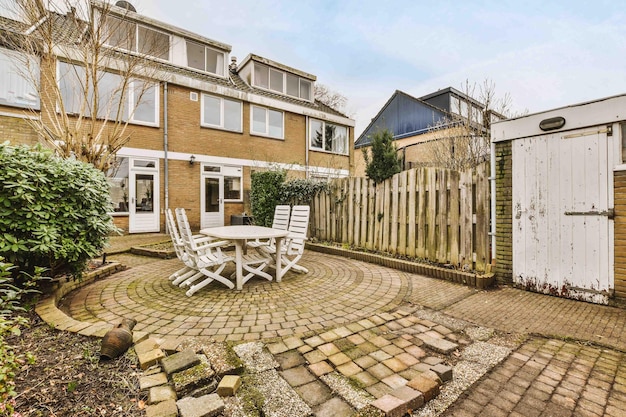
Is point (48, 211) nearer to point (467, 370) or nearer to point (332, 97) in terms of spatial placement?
point (467, 370)

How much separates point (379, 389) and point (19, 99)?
39.6 ft

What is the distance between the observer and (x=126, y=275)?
4969 millimetres

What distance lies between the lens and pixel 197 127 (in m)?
11.5

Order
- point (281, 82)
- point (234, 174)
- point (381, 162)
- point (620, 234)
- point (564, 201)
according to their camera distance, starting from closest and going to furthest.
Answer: point (620, 234) < point (564, 201) < point (381, 162) < point (234, 174) < point (281, 82)

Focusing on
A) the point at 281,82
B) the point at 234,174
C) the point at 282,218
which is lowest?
A: the point at 282,218

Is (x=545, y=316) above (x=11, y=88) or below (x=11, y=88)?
below

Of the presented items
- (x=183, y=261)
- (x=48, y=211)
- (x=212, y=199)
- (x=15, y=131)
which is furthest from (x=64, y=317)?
(x=212, y=199)

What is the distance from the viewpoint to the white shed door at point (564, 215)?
3619mm

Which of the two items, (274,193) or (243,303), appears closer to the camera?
(243,303)

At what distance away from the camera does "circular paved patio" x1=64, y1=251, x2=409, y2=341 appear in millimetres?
2943

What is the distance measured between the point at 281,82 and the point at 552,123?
13634mm

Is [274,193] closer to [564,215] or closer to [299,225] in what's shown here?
[299,225]

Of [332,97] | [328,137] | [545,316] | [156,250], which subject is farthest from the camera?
[332,97]

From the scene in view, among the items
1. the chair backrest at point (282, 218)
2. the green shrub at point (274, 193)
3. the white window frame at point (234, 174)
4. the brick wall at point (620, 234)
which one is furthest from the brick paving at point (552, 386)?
the white window frame at point (234, 174)
